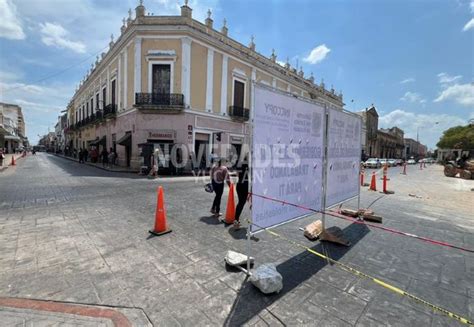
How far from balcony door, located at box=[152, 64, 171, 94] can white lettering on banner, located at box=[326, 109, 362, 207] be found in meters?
15.4

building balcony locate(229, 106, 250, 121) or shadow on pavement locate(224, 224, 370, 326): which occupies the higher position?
building balcony locate(229, 106, 250, 121)

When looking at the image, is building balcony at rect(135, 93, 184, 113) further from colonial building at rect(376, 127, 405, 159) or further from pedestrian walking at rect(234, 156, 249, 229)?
colonial building at rect(376, 127, 405, 159)

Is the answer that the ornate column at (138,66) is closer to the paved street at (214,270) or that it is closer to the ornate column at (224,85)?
the ornate column at (224,85)

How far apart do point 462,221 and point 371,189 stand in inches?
186

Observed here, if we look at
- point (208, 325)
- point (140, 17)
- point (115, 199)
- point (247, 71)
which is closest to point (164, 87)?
point (140, 17)

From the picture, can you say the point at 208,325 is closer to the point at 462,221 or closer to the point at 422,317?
the point at 422,317

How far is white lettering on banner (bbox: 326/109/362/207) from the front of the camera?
4.67 metres

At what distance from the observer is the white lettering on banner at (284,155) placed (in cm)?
309

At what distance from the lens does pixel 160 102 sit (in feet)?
57.2

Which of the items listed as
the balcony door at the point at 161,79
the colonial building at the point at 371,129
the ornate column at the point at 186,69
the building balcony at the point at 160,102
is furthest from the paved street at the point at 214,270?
the colonial building at the point at 371,129

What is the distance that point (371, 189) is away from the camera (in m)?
10.9

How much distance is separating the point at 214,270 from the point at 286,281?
97 cm

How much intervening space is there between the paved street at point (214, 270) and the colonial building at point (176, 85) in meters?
11.2

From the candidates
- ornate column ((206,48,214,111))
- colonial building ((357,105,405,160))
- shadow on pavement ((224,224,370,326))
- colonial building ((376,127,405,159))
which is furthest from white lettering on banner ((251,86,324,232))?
colonial building ((376,127,405,159))
